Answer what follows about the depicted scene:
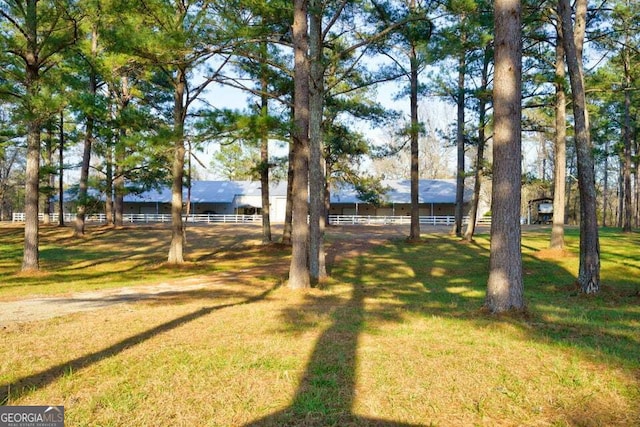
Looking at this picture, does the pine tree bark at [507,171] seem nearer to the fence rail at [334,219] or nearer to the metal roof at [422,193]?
the fence rail at [334,219]

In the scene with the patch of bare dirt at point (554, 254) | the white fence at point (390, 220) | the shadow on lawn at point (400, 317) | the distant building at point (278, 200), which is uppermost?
the distant building at point (278, 200)

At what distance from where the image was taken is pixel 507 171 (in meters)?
6.54

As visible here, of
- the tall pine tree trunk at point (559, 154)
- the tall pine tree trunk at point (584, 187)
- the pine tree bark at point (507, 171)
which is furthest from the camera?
the tall pine tree trunk at point (559, 154)

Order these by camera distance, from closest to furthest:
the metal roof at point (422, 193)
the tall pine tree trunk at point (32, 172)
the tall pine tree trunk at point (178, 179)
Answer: the tall pine tree trunk at point (32, 172) → the tall pine tree trunk at point (178, 179) → the metal roof at point (422, 193)

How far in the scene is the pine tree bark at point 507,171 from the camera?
651 cm

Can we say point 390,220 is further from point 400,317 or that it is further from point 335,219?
point 400,317

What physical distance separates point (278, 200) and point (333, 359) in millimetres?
38406

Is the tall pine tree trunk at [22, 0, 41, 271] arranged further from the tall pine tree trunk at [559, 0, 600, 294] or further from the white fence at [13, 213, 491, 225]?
the white fence at [13, 213, 491, 225]

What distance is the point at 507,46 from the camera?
Answer: 21.6ft

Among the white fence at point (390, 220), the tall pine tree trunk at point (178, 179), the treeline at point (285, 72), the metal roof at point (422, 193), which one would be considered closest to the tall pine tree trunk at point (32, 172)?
the treeline at point (285, 72)

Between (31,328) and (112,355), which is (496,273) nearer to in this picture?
(112,355)

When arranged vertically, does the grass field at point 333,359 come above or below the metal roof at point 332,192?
below

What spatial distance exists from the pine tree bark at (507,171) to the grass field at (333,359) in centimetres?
45

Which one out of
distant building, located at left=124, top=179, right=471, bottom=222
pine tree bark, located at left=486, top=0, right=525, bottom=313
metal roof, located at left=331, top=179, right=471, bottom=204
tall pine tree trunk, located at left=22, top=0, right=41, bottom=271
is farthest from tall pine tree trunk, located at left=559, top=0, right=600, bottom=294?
distant building, located at left=124, top=179, right=471, bottom=222
